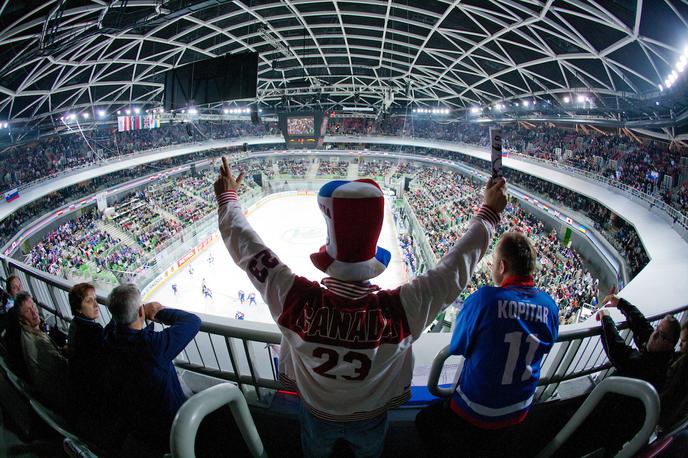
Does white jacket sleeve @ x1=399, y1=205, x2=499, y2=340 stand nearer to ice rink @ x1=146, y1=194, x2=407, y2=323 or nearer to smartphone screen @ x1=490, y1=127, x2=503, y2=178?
smartphone screen @ x1=490, y1=127, x2=503, y2=178

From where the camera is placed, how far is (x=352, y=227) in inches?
54.2

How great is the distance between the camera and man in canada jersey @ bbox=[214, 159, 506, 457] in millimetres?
1339

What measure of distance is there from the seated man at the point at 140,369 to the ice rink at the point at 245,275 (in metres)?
13.4

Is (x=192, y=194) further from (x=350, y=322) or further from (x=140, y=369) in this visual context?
(x=350, y=322)

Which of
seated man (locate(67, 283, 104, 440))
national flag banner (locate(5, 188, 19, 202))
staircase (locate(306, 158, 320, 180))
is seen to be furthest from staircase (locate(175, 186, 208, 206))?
seated man (locate(67, 283, 104, 440))

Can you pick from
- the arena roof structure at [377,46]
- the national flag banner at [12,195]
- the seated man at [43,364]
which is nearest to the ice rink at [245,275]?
the national flag banner at [12,195]

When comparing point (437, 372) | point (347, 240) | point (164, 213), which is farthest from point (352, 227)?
point (164, 213)

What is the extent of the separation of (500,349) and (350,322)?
87 centimetres

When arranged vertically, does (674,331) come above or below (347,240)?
below

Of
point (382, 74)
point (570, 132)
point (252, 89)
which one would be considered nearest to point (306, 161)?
point (382, 74)

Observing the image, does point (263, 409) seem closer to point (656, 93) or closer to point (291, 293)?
point (291, 293)

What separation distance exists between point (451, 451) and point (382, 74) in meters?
30.4

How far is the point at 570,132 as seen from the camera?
26516 mm

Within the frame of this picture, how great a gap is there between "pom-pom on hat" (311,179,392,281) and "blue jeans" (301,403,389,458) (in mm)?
766
